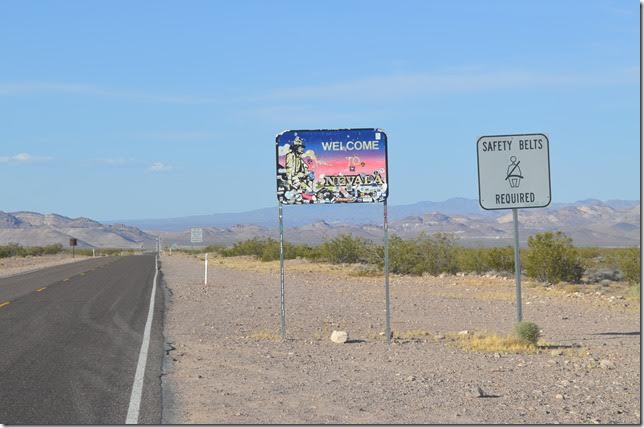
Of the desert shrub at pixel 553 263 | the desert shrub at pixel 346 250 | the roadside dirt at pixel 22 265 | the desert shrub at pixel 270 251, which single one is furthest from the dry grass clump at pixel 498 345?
the desert shrub at pixel 270 251

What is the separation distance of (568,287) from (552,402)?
24424 mm

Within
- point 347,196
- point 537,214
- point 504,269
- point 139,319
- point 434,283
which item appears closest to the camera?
point 347,196

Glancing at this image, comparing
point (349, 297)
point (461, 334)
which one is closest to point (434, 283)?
point (349, 297)

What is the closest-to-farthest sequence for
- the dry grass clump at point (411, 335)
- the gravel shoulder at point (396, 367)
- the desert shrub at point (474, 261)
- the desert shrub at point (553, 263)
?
the gravel shoulder at point (396, 367) < the dry grass clump at point (411, 335) < the desert shrub at point (553, 263) < the desert shrub at point (474, 261)

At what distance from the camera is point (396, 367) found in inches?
508

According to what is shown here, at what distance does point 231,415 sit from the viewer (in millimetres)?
9484

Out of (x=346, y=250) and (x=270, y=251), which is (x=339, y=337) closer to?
(x=346, y=250)

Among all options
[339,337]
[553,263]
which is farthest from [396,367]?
[553,263]

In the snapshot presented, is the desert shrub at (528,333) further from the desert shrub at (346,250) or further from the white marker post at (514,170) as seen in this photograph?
the desert shrub at (346,250)

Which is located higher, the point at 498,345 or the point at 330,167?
the point at 330,167

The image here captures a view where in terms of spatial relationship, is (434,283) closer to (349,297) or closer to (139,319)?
(349,297)

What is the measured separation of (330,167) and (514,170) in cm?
325

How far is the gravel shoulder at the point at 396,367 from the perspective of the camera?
9.62m

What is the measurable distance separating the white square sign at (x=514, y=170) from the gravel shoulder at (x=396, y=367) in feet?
8.70
